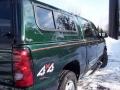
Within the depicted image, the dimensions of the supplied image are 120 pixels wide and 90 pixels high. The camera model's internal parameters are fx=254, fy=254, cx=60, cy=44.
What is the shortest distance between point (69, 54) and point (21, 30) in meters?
1.42

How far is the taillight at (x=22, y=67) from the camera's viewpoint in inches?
128

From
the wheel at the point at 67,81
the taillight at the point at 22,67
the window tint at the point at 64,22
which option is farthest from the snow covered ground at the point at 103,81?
the taillight at the point at 22,67

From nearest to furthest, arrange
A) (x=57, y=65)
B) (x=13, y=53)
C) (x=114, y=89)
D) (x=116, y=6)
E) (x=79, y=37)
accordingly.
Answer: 1. (x=13, y=53)
2. (x=57, y=65)
3. (x=79, y=37)
4. (x=114, y=89)
5. (x=116, y=6)

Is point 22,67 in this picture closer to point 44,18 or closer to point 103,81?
point 44,18

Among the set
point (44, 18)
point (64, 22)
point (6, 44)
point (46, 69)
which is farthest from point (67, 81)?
point (6, 44)

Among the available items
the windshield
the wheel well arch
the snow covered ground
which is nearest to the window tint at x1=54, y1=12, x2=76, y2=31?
the wheel well arch

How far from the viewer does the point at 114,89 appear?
6184 millimetres

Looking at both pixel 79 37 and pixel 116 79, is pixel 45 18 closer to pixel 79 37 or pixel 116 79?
pixel 79 37

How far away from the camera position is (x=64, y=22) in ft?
16.0

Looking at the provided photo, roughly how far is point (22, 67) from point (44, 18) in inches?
40.8

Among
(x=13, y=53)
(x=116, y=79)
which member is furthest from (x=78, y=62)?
(x=116, y=79)

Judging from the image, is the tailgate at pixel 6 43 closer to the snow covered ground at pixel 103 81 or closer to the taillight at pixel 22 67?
the taillight at pixel 22 67

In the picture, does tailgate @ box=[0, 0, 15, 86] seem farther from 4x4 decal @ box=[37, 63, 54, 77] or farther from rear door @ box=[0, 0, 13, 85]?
4x4 decal @ box=[37, 63, 54, 77]

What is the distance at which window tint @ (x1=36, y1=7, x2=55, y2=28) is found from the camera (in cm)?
381
